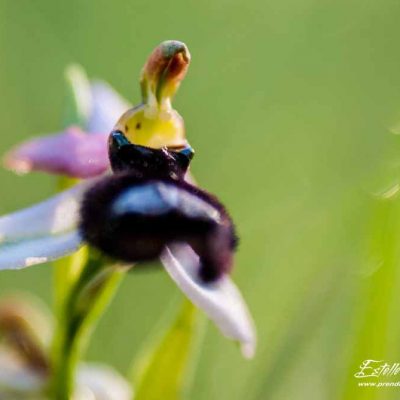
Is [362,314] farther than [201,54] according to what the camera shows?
No

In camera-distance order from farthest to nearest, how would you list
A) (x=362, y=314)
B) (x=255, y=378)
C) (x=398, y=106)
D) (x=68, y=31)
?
(x=68, y=31) < (x=398, y=106) < (x=255, y=378) < (x=362, y=314)

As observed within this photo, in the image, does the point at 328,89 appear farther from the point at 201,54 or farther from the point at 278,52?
the point at 201,54

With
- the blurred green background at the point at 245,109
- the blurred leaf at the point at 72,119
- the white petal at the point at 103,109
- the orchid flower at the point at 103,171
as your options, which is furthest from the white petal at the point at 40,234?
the blurred green background at the point at 245,109

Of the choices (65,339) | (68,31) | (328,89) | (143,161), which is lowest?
(328,89)

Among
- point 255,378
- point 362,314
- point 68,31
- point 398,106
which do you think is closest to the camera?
point 362,314

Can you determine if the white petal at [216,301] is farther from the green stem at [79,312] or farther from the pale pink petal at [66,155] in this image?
the pale pink petal at [66,155]

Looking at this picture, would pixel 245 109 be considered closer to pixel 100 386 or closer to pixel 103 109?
pixel 103 109

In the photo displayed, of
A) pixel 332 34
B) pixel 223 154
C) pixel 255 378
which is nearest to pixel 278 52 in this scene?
pixel 332 34
